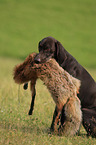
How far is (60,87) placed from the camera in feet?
16.2

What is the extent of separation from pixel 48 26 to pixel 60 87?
21512 mm

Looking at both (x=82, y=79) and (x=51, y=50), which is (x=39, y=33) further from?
(x=82, y=79)

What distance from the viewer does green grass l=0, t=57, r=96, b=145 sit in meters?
4.55

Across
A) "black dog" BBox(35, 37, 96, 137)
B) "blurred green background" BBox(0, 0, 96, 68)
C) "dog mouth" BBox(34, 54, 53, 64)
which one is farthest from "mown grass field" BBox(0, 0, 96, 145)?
"dog mouth" BBox(34, 54, 53, 64)

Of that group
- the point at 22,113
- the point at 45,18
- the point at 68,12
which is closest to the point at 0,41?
the point at 45,18

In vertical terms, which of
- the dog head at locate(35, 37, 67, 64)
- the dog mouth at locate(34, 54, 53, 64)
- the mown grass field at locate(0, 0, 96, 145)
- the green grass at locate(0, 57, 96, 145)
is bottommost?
the green grass at locate(0, 57, 96, 145)

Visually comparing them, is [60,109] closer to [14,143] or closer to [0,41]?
[14,143]

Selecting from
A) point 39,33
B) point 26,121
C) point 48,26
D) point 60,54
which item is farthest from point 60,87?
point 48,26

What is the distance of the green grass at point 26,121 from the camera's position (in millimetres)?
4555

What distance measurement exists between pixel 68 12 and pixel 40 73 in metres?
25.4

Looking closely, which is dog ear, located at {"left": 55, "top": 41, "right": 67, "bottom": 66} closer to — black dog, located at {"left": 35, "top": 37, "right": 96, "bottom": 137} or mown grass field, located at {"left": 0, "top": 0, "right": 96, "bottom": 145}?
black dog, located at {"left": 35, "top": 37, "right": 96, "bottom": 137}

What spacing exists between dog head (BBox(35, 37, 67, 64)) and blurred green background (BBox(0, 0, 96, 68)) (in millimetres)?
15419

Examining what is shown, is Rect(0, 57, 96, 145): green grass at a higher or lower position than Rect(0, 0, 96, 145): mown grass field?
lower

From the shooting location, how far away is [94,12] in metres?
29.3
